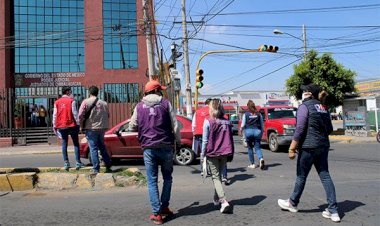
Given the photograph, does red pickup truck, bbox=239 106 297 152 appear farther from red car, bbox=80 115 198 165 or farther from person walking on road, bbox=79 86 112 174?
person walking on road, bbox=79 86 112 174

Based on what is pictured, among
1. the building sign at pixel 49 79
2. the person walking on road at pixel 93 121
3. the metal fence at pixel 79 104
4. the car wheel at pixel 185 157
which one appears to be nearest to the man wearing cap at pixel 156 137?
the person walking on road at pixel 93 121

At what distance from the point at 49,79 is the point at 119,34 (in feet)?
21.5

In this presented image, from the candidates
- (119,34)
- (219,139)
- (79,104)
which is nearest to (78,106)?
(79,104)

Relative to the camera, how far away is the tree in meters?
24.4

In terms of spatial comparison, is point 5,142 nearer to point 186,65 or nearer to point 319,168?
point 186,65

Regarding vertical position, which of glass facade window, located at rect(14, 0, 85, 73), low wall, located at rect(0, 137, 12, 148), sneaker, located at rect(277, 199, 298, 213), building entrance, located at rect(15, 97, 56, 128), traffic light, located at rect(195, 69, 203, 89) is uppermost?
glass facade window, located at rect(14, 0, 85, 73)

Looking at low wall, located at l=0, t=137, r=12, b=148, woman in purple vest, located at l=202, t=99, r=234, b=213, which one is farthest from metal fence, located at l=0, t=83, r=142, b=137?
woman in purple vest, located at l=202, t=99, r=234, b=213

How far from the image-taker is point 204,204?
6.60 metres

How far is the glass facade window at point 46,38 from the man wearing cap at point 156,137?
28.9 m

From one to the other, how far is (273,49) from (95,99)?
1437 centimetres

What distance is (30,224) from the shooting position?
18.4 feet

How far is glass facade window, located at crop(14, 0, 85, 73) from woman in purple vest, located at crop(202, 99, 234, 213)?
2850 cm

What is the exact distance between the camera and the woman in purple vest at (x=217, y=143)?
618 cm

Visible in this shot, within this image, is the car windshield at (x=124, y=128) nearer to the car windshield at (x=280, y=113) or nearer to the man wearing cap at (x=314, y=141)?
the man wearing cap at (x=314, y=141)
